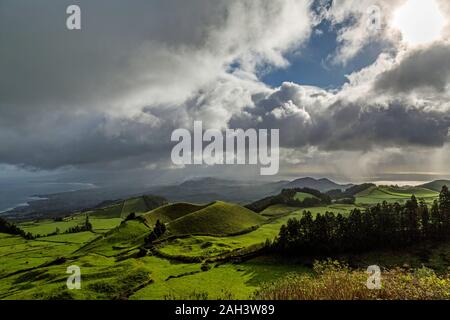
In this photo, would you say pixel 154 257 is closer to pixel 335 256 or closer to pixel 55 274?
pixel 55 274

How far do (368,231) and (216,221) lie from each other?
230 feet

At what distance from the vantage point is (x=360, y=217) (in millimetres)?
77812

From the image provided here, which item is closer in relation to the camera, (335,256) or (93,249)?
(335,256)

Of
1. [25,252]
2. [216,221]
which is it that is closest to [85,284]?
[25,252]

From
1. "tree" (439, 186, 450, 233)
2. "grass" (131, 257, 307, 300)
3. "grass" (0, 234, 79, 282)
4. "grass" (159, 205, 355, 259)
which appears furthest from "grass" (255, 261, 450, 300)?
"grass" (0, 234, 79, 282)

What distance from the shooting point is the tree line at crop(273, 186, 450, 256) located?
7294 cm

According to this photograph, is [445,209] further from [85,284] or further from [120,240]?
[120,240]

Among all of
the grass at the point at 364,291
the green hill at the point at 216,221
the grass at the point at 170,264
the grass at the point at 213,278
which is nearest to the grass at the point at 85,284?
the grass at the point at 170,264

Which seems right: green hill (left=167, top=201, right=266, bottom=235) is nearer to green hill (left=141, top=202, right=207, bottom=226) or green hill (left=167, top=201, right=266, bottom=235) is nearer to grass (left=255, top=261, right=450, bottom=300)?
green hill (left=141, top=202, right=207, bottom=226)

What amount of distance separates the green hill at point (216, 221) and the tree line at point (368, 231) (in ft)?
160
